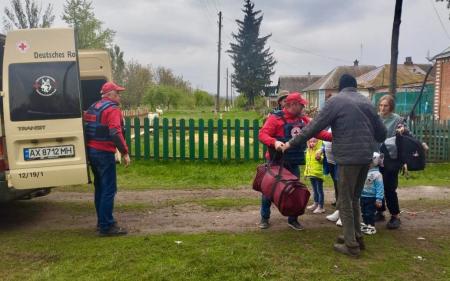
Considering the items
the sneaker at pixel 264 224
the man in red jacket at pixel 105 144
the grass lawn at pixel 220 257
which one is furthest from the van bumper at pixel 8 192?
the sneaker at pixel 264 224

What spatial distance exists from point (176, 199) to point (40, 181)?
2611mm

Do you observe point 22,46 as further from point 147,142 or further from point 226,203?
point 147,142

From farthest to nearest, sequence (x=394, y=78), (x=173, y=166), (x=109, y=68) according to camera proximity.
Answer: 1. (x=394, y=78)
2. (x=173, y=166)
3. (x=109, y=68)

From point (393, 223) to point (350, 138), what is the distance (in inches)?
70.8

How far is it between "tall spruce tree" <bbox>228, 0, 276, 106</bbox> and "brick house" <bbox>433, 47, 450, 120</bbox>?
3828 centimetres

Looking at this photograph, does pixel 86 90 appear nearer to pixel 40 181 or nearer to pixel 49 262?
pixel 40 181

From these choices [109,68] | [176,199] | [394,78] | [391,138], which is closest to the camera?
[391,138]

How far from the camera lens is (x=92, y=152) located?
4902 millimetres

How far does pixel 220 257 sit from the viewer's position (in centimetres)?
417

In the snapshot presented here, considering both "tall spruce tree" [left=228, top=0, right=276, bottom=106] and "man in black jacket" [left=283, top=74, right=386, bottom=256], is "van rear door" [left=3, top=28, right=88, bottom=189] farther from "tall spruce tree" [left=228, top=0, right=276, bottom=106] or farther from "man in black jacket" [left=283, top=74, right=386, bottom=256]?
"tall spruce tree" [left=228, top=0, right=276, bottom=106]

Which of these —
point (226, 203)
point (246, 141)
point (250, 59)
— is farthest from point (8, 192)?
point (250, 59)

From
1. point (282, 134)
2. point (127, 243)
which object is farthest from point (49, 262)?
point (282, 134)

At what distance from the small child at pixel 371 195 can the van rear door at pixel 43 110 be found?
342 centimetres

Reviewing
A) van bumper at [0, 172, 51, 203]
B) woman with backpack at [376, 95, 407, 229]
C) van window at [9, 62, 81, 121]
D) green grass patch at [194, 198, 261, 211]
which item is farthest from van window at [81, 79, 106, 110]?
woman with backpack at [376, 95, 407, 229]
